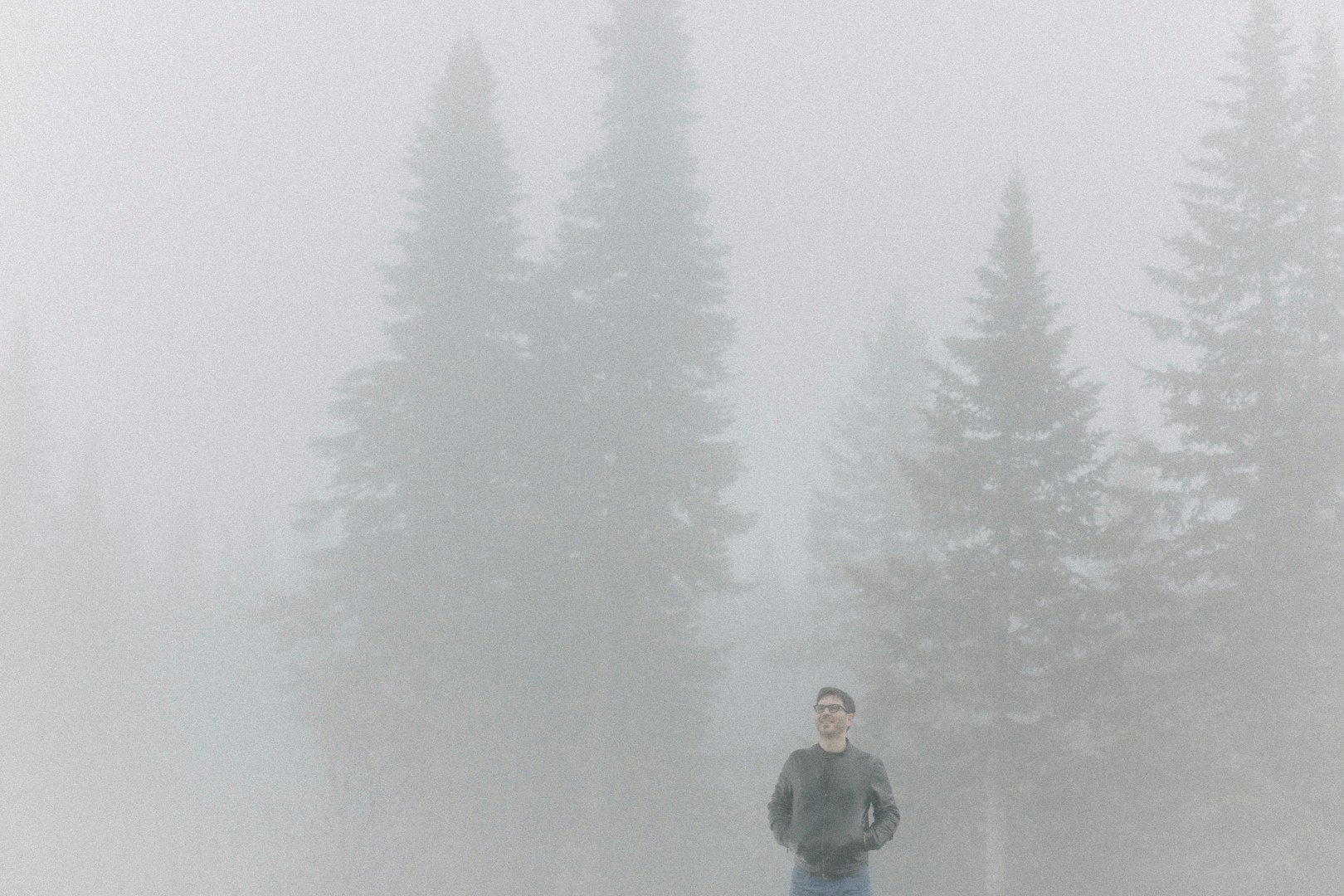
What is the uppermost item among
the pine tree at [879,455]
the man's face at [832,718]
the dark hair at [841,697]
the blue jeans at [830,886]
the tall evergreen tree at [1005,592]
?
the pine tree at [879,455]

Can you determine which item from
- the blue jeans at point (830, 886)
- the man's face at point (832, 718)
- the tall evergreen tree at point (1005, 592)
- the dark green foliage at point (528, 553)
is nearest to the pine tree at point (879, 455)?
the dark green foliage at point (528, 553)

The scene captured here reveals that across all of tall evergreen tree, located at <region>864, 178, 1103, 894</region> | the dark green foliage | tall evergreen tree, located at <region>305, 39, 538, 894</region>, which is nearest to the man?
tall evergreen tree, located at <region>864, 178, 1103, 894</region>

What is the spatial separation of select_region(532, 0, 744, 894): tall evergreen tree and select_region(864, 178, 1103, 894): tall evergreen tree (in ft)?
18.4

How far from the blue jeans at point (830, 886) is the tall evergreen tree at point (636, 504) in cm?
1374

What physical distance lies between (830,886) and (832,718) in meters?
0.94

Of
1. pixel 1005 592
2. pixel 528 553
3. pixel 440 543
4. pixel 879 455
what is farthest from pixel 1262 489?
pixel 879 455

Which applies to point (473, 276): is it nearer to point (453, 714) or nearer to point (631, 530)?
point (631, 530)

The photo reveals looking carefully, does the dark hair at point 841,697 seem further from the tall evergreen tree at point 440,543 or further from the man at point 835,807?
the tall evergreen tree at point 440,543

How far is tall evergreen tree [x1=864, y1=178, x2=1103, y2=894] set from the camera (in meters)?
13.5

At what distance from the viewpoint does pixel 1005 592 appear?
45.5ft

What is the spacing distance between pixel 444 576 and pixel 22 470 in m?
20.9

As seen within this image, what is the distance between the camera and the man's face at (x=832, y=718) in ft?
17.3

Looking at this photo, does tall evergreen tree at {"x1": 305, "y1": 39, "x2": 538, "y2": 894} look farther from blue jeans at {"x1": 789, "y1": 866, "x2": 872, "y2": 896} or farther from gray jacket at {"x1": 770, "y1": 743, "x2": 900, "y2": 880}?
gray jacket at {"x1": 770, "y1": 743, "x2": 900, "y2": 880}

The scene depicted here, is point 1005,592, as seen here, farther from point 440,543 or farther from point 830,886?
point 440,543
